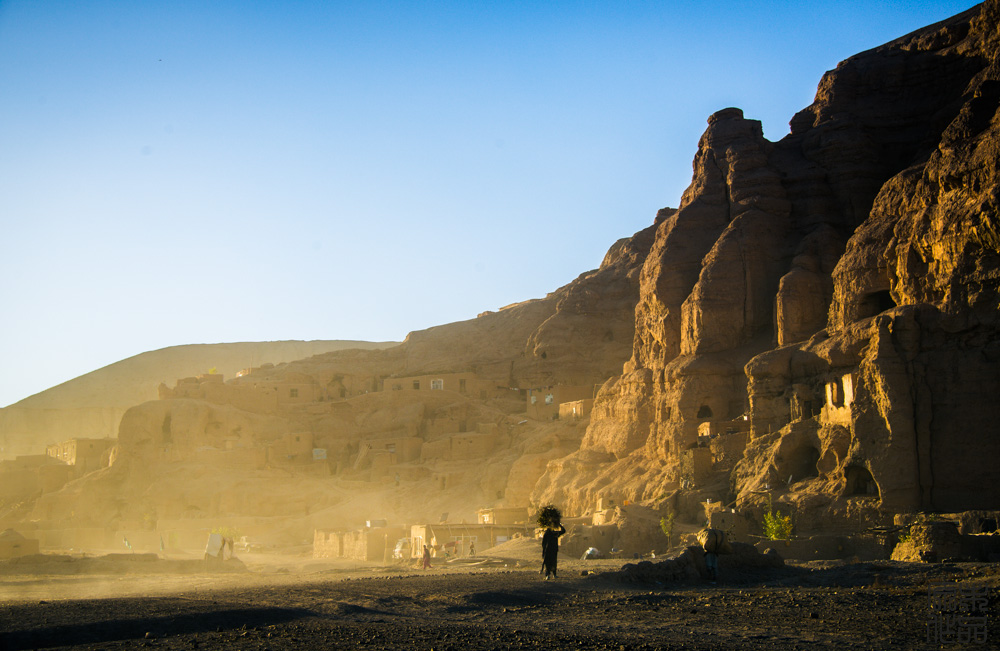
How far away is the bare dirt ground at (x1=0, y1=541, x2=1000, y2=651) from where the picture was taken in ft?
47.4

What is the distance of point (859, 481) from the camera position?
33719mm

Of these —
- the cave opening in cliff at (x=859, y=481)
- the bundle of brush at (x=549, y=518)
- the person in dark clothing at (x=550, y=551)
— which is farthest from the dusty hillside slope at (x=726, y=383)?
the bundle of brush at (x=549, y=518)

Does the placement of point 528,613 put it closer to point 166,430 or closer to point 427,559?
point 427,559

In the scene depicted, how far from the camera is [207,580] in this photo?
32.7 meters

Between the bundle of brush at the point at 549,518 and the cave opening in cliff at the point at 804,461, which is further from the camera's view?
the cave opening in cliff at the point at 804,461

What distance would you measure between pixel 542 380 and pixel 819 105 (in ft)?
102

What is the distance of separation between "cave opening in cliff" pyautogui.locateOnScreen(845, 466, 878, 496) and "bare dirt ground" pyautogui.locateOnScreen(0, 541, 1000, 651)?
28.1ft

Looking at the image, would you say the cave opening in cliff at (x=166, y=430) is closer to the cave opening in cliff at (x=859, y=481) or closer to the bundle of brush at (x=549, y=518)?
the cave opening in cliff at (x=859, y=481)

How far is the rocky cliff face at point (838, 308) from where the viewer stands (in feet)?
108

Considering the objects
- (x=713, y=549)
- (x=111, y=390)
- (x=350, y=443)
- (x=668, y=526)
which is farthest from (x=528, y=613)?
(x=111, y=390)

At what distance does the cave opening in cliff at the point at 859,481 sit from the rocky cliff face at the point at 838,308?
0.06 m

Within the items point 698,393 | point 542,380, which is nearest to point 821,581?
point 698,393

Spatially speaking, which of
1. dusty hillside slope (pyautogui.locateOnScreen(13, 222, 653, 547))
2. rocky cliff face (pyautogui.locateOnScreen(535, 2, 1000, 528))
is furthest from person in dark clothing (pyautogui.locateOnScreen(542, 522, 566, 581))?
dusty hillside slope (pyautogui.locateOnScreen(13, 222, 653, 547))

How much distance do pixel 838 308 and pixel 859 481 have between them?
9.10 meters
